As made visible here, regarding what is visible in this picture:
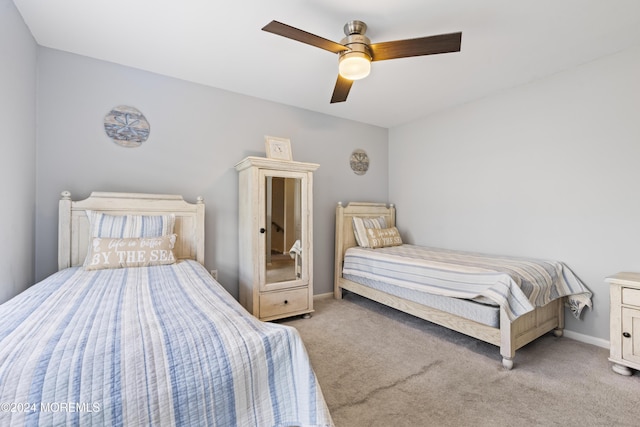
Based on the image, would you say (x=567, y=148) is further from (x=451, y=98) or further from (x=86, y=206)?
(x=86, y=206)

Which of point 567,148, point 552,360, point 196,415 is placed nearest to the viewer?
point 196,415

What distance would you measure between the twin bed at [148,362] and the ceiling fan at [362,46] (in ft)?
5.27

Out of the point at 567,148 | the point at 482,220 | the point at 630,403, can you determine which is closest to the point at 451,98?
the point at 567,148

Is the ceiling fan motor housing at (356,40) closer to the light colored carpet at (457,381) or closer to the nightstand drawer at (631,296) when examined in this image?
the light colored carpet at (457,381)

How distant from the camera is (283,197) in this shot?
2875 mm

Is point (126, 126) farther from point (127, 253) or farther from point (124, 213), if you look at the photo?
point (127, 253)

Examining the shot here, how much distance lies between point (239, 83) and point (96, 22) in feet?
3.79

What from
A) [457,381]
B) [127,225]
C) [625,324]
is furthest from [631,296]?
[127,225]

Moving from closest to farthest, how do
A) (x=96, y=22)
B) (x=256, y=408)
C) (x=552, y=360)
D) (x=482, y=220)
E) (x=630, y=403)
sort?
(x=256, y=408), (x=630, y=403), (x=96, y=22), (x=552, y=360), (x=482, y=220)

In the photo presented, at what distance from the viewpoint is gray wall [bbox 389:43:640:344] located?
2256 millimetres

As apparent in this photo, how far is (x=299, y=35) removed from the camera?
5.56 feet

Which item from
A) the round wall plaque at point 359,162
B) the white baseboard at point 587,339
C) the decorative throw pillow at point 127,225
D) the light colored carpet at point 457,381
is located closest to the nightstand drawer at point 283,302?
the light colored carpet at point 457,381

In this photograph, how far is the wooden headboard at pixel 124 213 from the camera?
7.25 feet

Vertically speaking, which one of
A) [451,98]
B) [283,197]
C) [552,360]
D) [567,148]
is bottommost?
[552,360]
